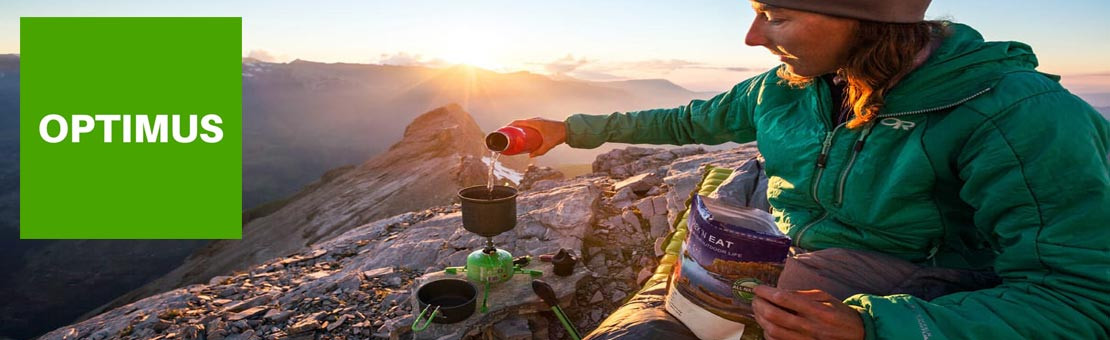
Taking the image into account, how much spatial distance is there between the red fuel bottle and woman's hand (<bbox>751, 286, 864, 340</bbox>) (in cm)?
188

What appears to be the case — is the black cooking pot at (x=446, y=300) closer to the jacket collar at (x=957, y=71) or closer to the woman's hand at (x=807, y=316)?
the woman's hand at (x=807, y=316)

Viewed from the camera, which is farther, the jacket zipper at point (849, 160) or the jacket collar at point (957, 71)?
the jacket zipper at point (849, 160)

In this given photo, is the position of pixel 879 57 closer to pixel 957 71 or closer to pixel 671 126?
pixel 957 71

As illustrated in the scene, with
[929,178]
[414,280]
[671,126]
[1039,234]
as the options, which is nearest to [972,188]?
[929,178]

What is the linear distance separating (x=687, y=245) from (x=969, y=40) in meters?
1.40

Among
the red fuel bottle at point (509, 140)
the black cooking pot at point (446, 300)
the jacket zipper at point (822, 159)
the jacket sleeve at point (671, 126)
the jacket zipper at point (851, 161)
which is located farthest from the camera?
the black cooking pot at point (446, 300)

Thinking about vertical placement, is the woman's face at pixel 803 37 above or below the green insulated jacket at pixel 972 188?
above

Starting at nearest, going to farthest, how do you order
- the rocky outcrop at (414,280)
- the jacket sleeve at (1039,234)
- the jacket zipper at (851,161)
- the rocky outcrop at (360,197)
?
the jacket sleeve at (1039,234)
the jacket zipper at (851,161)
the rocky outcrop at (414,280)
the rocky outcrop at (360,197)

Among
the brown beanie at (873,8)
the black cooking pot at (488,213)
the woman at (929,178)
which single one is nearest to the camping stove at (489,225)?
the black cooking pot at (488,213)

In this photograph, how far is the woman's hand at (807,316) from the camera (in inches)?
68.6

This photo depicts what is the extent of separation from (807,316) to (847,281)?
0.76 meters

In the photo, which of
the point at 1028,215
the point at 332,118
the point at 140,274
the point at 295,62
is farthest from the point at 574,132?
the point at 295,62

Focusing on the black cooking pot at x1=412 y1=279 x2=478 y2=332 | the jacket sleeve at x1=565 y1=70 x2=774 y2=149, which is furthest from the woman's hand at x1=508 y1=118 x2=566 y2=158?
the black cooking pot at x1=412 y1=279 x2=478 y2=332

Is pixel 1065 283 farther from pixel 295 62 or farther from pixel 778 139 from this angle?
pixel 295 62
